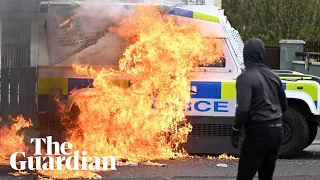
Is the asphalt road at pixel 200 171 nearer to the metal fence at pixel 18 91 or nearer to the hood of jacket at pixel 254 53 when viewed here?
the metal fence at pixel 18 91

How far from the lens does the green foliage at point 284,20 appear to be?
78.9 feet

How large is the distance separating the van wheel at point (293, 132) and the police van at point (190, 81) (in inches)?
0.6

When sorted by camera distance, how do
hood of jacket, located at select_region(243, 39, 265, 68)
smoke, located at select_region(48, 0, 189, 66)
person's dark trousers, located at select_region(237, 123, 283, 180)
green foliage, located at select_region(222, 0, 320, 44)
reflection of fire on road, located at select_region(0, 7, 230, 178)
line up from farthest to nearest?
green foliage, located at select_region(222, 0, 320, 44)
smoke, located at select_region(48, 0, 189, 66)
reflection of fire on road, located at select_region(0, 7, 230, 178)
hood of jacket, located at select_region(243, 39, 265, 68)
person's dark trousers, located at select_region(237, 123, 283, 180)

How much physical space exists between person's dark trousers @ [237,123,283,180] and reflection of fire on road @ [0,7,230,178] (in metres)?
3.24

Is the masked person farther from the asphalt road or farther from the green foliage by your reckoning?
the green foliage

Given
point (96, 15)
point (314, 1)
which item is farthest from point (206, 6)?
point (314, 1)

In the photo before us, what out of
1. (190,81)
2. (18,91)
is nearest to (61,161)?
(190,81)

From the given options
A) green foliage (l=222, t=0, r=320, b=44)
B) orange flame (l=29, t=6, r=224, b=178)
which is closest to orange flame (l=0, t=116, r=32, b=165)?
orange flame (l=29, t=6, r=224, b=178)

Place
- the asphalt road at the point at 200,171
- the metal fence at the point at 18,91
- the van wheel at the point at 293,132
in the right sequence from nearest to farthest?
1. the asphalt road at the point at 200,171
2. the van wheel at the point at 293,132
3. the metal fence at the point at 18,91

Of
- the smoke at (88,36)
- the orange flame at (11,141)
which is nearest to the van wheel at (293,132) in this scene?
the smoke at (88,36)

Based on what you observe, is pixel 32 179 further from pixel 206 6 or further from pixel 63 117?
pixel 206 6

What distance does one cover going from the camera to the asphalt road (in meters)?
7.63

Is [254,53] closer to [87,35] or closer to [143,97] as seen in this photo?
[143,97]

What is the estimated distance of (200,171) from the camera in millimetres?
8031
